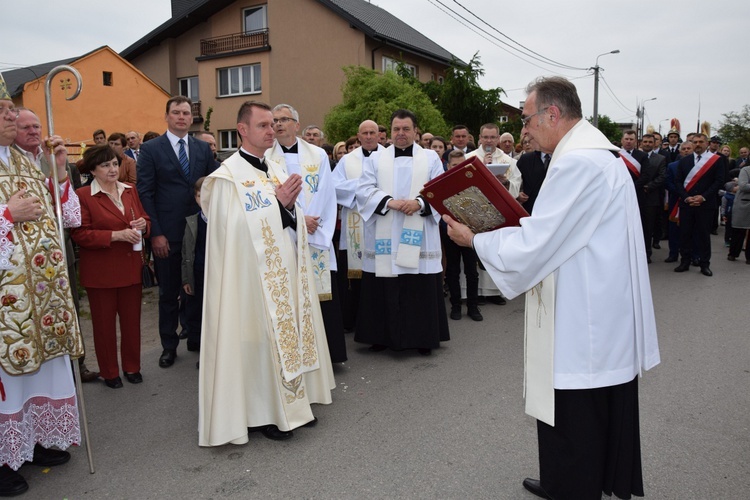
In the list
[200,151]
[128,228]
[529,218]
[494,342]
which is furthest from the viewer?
[494,342]

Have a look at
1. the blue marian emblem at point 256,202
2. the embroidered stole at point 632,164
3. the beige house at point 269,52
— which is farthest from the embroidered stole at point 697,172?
the beige house at point 269,52

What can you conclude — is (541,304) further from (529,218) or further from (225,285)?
(225,285)

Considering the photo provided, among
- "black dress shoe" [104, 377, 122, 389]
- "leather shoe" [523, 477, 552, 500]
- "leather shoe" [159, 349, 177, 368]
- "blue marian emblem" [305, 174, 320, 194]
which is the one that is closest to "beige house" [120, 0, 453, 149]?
"blue marian emblem" [305, 174, 320, 194]

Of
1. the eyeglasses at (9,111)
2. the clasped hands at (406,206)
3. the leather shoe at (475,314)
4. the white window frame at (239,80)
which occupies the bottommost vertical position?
the leather shoe at (475,314)

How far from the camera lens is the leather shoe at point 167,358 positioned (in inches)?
217

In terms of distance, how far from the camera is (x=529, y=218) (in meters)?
2.74

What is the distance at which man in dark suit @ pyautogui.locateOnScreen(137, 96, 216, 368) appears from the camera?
18.0 feet

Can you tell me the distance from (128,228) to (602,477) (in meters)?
4.01

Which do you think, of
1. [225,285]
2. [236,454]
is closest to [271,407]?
[236,454]

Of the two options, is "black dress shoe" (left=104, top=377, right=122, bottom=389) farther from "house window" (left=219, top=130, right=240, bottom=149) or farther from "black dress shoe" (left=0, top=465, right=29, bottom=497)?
"house window" (left=219, top=130, right=240, bottom=149)

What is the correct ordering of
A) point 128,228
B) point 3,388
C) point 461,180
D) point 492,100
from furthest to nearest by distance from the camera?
point 492,100, point 128,228, point 3,388, point 461,180

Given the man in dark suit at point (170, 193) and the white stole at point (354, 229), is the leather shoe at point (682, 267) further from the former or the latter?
the man in dark suit at point (170, 193)

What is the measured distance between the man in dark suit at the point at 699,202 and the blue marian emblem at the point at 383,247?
628 cm

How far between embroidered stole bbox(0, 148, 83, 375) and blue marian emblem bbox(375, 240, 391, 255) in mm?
2835
